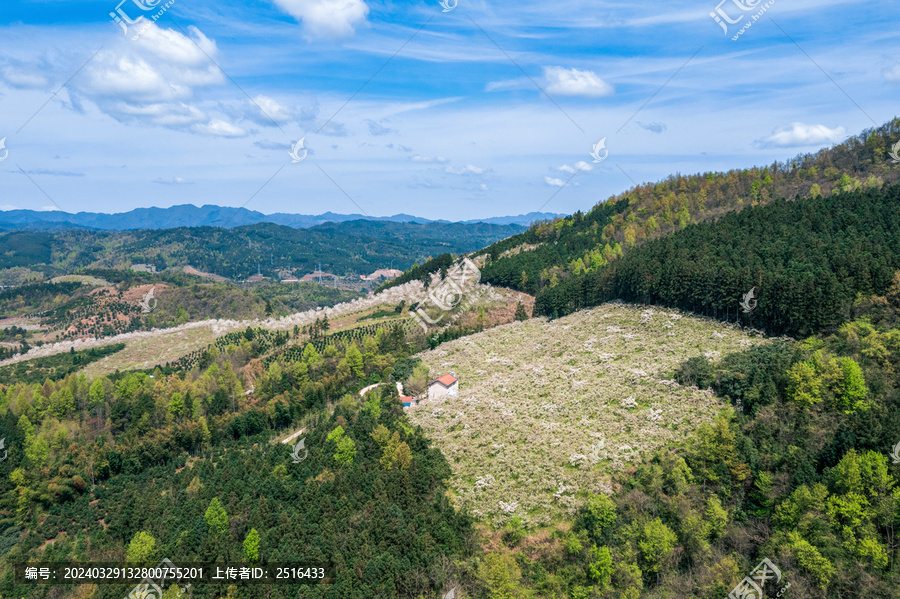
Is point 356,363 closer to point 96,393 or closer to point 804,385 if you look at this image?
point 96,393

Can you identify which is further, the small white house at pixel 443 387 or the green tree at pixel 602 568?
the small white house at pixel 443 387

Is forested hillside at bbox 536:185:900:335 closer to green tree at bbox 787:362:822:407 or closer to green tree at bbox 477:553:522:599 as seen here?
green tree at bbox 787:362:822:407

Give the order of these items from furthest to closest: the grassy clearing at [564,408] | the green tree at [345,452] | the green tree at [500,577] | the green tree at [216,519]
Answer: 1. the green tree at [345,452]
2. the green tree at [216,519]
3. the grassy clearing at [564,408]
4. the green tree at [500,577]

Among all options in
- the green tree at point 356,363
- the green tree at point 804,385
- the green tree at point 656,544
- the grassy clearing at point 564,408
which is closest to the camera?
the green tree at point 656,544

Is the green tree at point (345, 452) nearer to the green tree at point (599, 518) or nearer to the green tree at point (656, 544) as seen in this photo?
the green tree at point (599, 518)

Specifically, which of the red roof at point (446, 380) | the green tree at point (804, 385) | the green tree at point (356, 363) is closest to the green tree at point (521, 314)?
Answer: the green tree at point (356, 363)

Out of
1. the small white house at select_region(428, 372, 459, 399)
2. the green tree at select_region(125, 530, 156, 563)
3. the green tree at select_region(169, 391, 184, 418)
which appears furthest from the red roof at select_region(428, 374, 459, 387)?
the green tree at select_region(169, 391, 184, 418)

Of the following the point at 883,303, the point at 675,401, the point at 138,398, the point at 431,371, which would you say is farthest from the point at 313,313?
the point at 883,303
